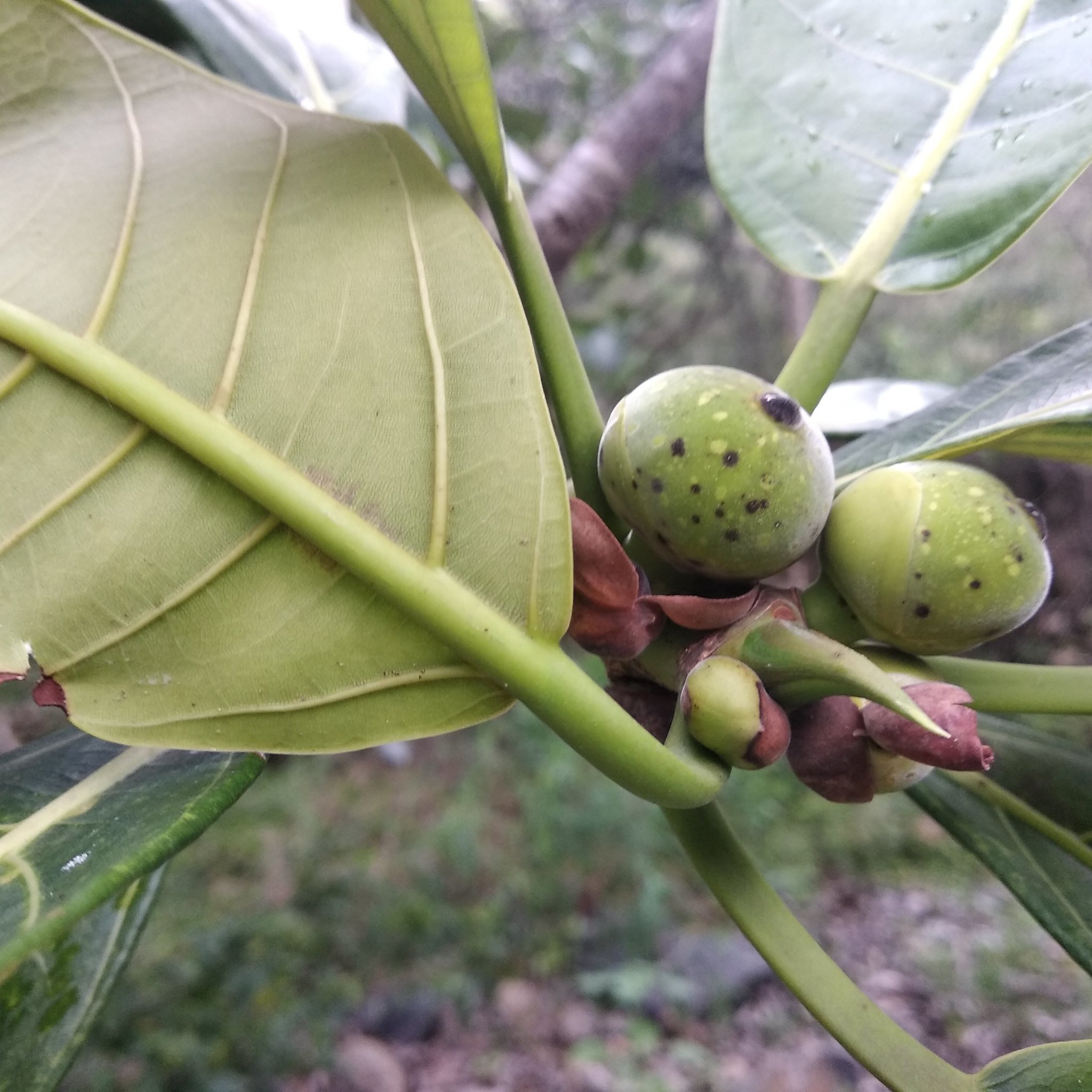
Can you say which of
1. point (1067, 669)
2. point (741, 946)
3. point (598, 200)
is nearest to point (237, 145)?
point (1067, 669)

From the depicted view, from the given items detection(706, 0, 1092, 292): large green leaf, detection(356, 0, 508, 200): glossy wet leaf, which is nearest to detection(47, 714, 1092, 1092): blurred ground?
detection(706, 0, 1092, 292): large green leaf

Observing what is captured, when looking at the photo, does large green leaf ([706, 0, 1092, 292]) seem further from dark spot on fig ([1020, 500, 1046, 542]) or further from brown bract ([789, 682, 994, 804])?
brown bract ([789, 682, 994, 804])

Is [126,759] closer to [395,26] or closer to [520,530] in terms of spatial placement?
[520,530]

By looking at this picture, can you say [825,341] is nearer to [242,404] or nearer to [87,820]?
[242,404]

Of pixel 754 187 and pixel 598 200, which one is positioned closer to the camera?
pixel 754 187

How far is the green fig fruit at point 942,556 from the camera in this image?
422 mm

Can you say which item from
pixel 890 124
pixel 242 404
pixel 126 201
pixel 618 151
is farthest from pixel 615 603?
pixel 618 151

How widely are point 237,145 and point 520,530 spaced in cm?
25

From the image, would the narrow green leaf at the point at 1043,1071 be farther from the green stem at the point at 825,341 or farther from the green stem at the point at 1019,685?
the green stem at the point at 825,341

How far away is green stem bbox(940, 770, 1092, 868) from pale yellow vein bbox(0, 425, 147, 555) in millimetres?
584

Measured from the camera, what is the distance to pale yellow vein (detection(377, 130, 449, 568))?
1.32 ft

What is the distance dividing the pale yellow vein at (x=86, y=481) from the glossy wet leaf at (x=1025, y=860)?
23.2 inches

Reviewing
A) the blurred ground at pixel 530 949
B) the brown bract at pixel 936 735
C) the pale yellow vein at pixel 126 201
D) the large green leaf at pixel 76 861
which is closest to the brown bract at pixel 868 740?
the brown bract at pixel 936 735

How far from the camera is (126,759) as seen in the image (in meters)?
0.52
